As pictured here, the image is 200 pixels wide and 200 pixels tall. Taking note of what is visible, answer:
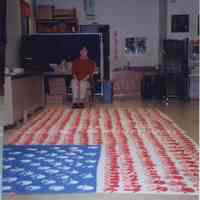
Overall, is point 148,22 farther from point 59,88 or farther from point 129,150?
point 129,150

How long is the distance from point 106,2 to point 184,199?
9.05 m

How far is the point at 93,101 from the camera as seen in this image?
9430 mm

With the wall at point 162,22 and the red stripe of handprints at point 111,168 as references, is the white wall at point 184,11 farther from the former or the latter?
the red stripe of handprints at point 111,168

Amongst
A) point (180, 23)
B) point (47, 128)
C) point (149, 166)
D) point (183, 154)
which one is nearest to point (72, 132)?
point (47, 128)

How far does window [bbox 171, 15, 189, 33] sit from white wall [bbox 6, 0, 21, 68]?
4119 mm

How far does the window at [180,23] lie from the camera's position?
1032 cm

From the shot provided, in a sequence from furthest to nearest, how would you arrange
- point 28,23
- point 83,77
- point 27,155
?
point 28,23, point 83,77, point 27,155

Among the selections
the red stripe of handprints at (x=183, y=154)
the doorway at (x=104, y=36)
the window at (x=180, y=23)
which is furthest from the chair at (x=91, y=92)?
the red stripe of handprints at (x=183, y=154)

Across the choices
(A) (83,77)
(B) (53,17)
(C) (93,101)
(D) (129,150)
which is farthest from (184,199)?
(B) (53,17)

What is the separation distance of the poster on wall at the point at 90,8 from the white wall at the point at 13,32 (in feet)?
7.93

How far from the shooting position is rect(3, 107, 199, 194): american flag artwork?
323cm

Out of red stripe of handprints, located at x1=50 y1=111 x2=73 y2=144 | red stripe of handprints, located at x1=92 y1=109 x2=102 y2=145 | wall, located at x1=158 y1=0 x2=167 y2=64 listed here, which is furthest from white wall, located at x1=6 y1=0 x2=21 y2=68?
wall, located at x1=158 y1=0 x2=167 y2=64

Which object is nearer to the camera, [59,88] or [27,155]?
[27,155]

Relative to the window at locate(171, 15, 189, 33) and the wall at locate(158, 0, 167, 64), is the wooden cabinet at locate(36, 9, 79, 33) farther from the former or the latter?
the window at locate(171, 15, 189, 33)
